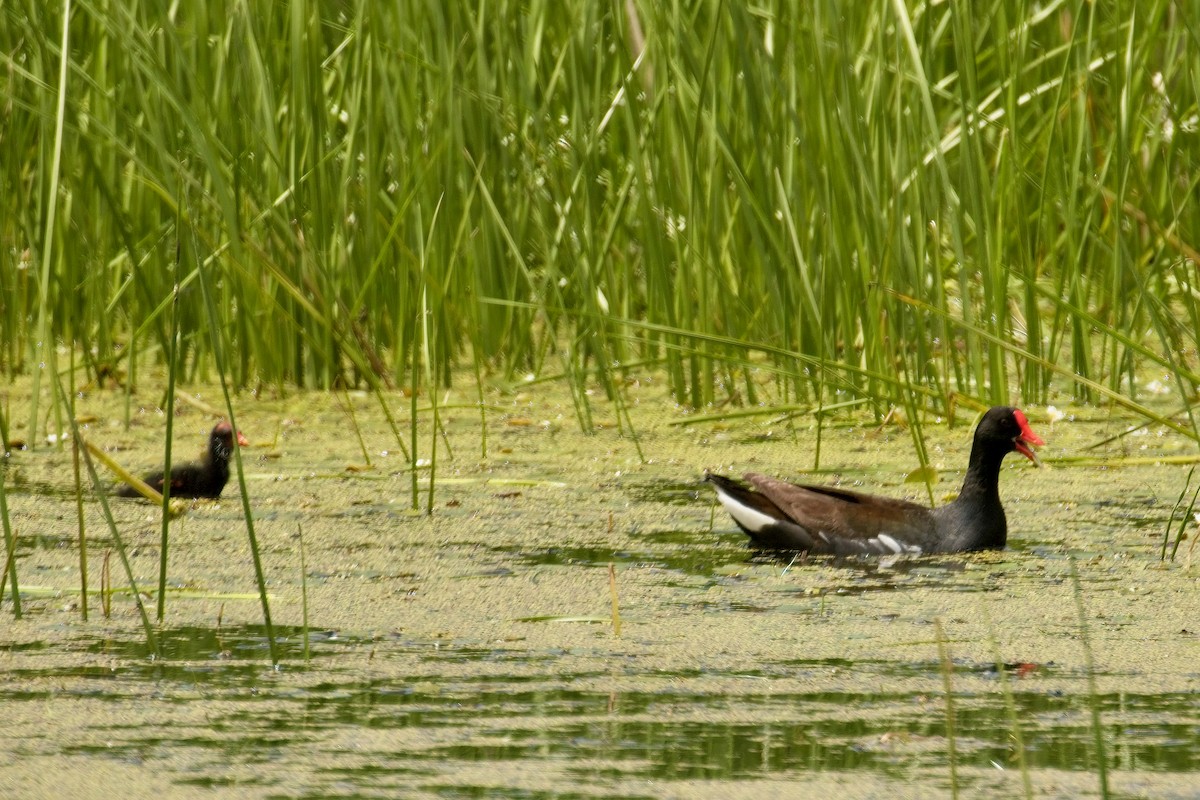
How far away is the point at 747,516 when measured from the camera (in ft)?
14.5

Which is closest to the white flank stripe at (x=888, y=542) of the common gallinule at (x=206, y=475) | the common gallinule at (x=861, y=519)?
the common gallinule at (x=861, y=519)

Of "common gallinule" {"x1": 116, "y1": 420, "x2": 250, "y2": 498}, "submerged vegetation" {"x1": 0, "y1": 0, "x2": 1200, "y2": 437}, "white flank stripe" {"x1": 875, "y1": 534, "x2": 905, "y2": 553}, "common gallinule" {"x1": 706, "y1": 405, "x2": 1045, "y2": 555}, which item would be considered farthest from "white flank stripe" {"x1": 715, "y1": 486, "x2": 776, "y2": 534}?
"common gallinule" {"x1": 116, "y1": 420, "x2": 250, "y2": 498}

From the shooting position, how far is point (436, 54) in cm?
601

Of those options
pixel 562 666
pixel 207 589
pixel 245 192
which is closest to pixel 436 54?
pixel 245 192

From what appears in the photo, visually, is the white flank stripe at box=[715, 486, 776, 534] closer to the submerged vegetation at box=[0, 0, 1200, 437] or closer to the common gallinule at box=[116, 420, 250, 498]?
the submerged vegetation at box=[0, 0, 1200, 437]

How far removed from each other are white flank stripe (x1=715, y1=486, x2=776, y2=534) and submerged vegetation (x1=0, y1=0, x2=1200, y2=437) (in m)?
0.38

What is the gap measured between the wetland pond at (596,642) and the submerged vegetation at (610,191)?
402mm

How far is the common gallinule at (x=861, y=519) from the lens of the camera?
14.5 ft

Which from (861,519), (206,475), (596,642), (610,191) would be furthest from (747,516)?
(610,191)

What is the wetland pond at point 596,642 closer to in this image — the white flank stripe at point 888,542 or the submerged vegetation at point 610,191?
the white flank stripe at point 888,542

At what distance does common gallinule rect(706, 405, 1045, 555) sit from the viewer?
14.5 feet

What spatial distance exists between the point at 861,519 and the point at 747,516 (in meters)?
0.25

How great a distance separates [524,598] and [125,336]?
15.8 ft

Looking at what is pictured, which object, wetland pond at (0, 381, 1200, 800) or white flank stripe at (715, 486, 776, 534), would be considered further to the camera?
white flank stripe at (715, 486, 776, 534)
